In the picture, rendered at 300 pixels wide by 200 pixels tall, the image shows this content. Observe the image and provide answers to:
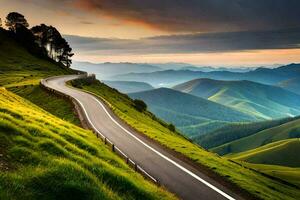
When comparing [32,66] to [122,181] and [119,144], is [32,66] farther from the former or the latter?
[122,181]

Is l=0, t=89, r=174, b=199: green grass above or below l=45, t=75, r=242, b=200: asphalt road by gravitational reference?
above

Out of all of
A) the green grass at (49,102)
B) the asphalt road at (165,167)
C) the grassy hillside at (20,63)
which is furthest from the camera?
the grassy hillside at (20,63)

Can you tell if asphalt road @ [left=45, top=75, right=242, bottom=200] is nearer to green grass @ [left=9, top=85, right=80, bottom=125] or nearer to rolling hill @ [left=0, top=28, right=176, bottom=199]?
green grass @ [left=9, top=85, right=80, bottom=125]

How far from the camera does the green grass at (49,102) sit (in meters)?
63.8

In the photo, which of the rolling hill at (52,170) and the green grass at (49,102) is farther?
the green grass at (49,102)

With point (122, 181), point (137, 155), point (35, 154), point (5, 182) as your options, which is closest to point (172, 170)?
point (137, 155)

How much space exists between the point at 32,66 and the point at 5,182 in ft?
527

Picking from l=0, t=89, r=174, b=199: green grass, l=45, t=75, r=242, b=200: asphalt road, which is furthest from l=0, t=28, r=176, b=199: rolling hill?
l=45, t=75, r=242, b=200: asphalt road

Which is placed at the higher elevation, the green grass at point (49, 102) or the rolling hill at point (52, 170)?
the rolling hill at point (52, 170)

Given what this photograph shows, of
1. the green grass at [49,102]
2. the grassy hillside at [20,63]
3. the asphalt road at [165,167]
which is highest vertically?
the grassy hillside at [20,63]

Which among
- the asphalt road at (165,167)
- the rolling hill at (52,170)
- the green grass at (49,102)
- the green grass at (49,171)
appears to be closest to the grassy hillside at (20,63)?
the green grass at (49,102)

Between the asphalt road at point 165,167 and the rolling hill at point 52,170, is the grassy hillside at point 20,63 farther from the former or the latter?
the rolling hill at point 52,170

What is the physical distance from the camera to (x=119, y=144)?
149 ft

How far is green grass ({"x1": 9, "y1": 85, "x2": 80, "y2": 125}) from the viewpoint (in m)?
63.8
